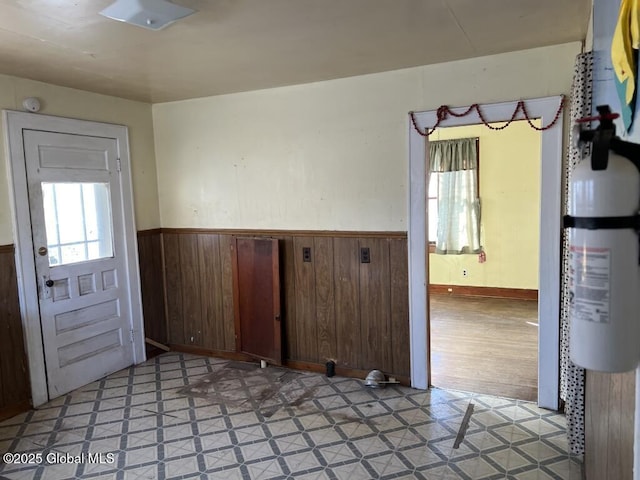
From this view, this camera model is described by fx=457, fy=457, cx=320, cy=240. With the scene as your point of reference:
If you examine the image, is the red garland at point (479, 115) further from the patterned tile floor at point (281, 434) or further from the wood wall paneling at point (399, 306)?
the patterned tile floor at point (281, 434)

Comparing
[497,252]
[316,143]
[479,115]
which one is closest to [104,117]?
[316,143]

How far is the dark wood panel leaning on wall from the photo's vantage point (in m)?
3.13

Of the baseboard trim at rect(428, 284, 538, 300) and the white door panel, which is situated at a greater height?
the white door panel

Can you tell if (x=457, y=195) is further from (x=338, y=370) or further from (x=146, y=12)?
(x=146, y=12)

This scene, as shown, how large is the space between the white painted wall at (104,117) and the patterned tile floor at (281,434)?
4.52ft

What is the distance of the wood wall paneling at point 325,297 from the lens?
3672 millimetres

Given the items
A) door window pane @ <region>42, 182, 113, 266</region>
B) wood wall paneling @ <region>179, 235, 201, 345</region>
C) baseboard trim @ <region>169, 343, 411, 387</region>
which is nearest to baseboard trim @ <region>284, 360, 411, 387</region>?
baseboard trim @ <region>169, 343, 411, 387</region>

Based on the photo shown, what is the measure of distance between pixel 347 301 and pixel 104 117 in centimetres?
254

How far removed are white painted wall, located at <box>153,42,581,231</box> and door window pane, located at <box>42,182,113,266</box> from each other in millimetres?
639

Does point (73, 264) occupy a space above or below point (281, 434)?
above

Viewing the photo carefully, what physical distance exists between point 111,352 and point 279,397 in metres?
1.60

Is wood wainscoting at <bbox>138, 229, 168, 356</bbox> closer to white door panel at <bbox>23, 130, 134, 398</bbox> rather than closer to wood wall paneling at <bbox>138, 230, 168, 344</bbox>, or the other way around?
wood wall paneling at <bbox>138, 230, 168, 344</bbox>

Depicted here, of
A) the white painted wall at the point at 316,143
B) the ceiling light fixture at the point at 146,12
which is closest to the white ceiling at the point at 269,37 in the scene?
the ceiling light fixture at the point at 146,12

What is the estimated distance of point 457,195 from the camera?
6.39 m
